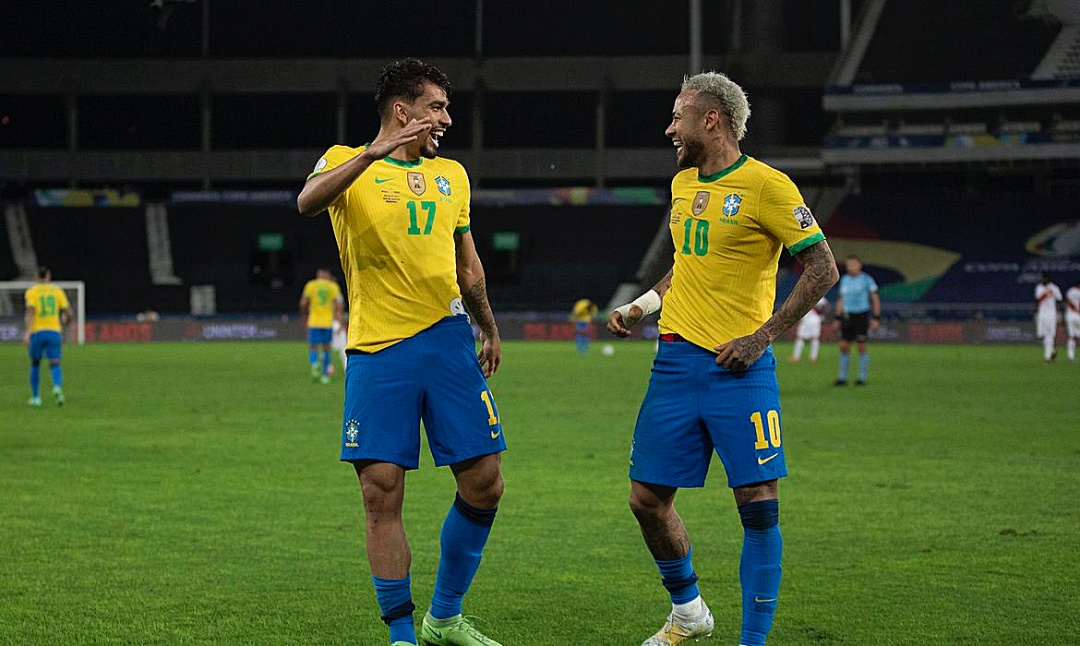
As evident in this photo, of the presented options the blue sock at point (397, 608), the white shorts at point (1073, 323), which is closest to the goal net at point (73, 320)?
the white shorts at point (1073, 323)

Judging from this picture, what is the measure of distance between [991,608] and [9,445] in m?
11.0

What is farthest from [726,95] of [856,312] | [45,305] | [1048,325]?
[1048,325]

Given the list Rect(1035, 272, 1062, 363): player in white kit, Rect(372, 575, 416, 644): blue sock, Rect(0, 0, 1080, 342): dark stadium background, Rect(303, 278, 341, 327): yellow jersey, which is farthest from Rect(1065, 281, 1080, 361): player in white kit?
Rect(372, 575, 416, 644): blue sock

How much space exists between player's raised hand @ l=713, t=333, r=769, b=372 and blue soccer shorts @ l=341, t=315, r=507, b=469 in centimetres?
98

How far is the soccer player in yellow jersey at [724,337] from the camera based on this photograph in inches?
214

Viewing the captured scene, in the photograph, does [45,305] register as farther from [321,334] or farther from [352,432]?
[352,432]

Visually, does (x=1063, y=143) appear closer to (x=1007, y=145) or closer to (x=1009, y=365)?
(x=1007, y=145)

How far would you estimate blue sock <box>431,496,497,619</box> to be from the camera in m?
5.77

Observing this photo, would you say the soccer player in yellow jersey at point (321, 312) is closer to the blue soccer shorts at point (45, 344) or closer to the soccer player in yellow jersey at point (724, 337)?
the blue soccer shorts at point (45, 344)

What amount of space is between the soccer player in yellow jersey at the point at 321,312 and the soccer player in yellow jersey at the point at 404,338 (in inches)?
763

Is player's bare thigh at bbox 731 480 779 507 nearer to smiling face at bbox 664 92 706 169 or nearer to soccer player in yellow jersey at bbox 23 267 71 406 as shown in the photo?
smiling face at bbox 664 92 706 169

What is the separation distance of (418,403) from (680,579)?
4.71ft

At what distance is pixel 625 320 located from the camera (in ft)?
19.4

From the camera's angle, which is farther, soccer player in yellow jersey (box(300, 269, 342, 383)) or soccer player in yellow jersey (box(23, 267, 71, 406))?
soccer player in yellow jersey (box(300, 269, 342, 383))
